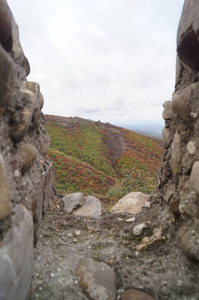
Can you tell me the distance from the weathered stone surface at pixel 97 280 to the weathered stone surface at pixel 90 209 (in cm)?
230

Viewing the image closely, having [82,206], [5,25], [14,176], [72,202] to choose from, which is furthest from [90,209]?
[5,25]

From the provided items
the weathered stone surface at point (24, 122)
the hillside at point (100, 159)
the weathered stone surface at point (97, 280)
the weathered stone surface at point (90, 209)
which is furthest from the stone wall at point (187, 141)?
the hillside at point (100, 159)

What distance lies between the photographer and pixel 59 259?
3.65 metres

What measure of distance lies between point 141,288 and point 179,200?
65.5 inches

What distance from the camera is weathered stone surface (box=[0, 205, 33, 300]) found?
2174mm

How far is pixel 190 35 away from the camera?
2879 millimetres

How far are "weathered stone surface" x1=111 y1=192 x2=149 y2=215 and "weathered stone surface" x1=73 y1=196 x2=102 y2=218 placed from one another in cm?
54

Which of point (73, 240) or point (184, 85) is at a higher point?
point (184, 85)

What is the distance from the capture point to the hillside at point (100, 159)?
1502cm

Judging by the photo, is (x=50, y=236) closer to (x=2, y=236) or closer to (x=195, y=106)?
(x=2, y=236)

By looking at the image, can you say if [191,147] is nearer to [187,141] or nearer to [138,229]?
[187,141]

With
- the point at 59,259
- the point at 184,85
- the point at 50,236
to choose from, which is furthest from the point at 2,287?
the point at 184,85

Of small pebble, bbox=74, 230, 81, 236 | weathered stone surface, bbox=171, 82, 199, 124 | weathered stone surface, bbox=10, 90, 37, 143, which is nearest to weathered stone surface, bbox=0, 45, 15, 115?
weathered stone surface, bbox=10, 90, 37, 143

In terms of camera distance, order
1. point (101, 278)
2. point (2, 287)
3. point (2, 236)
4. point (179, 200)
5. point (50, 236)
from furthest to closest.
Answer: point (50, 236) < point (179, 200) < point (101, 278) < point (2, 236) < point (2, 287)
